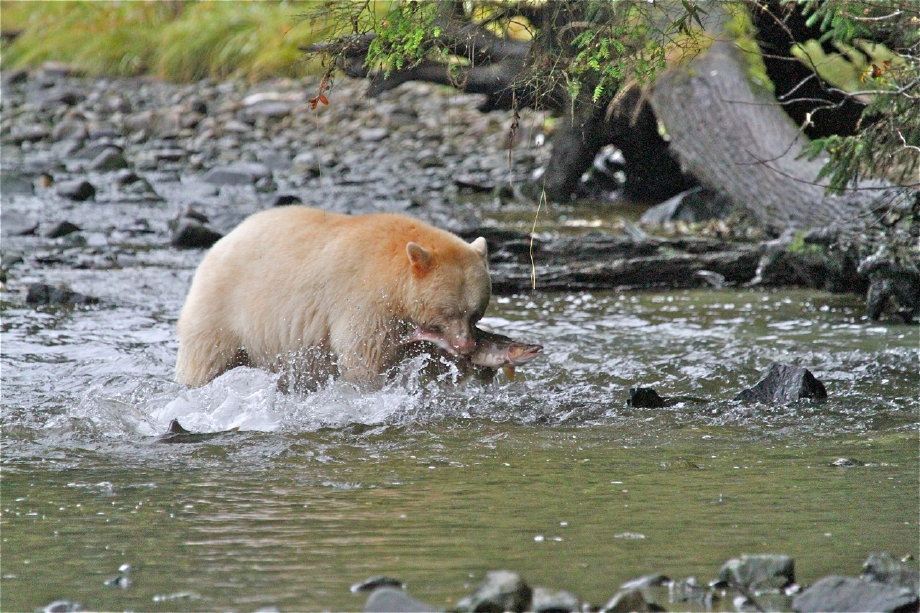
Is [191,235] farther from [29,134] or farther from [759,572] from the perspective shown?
[29,134]

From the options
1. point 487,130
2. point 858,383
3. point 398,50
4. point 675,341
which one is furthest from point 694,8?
point 487,130

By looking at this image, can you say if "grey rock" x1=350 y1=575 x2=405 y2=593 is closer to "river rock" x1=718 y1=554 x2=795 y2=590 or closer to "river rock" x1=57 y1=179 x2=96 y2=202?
"river rock" x1=718 y1=554 x2=795 y2=590

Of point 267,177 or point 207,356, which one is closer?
point 207,356

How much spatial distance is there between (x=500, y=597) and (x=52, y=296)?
21.8 feet

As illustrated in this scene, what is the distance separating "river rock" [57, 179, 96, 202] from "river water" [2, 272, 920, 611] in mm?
7142

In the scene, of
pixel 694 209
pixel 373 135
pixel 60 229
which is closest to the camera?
pixel 60 229

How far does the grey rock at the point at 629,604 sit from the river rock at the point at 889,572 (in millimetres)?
735

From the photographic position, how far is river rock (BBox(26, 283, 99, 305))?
902 centimetres

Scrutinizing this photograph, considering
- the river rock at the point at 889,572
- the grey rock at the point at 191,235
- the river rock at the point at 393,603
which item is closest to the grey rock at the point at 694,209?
the grey rock at the point at 191,235

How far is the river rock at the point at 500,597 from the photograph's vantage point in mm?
3324

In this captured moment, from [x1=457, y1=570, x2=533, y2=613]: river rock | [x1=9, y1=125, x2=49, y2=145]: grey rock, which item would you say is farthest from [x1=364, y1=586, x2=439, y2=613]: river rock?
[x1=9, y1=125, x2=49, y2=145]: grey rock

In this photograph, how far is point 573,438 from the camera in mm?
5508

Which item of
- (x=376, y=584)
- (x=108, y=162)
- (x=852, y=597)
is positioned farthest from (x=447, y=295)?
(x=108, y=162)

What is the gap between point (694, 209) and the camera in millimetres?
13297
